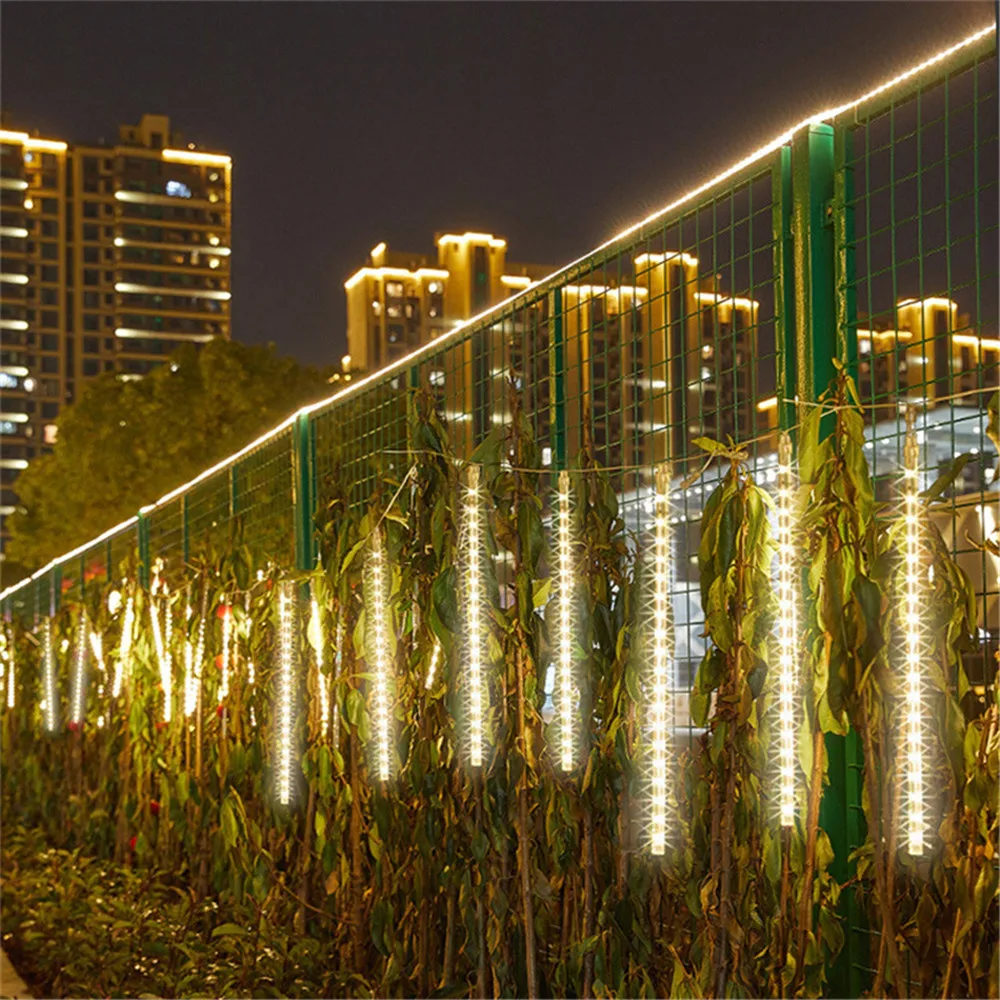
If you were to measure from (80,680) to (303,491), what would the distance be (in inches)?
124

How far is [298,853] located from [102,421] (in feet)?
71.0

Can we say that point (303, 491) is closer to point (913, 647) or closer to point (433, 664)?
point (433, 664)

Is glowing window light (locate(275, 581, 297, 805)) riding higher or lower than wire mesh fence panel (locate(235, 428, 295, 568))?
lower

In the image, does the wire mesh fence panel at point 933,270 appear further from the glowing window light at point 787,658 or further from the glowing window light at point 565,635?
the glowing window light at point 565,635

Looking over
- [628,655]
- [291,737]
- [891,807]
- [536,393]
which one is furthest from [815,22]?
[291,737]

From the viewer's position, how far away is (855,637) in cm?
264

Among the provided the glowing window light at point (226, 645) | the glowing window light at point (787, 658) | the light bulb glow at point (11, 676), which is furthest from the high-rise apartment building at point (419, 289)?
the glowing window light at point (787, 658)

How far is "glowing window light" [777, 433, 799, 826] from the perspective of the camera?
2688mm

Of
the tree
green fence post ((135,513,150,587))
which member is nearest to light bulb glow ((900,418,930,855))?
green fence post ((135,513,150,587))

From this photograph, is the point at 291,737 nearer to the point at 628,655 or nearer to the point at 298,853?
the point at 298,853

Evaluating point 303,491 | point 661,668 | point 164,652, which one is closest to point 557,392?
point 661,668

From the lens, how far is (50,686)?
379 inches

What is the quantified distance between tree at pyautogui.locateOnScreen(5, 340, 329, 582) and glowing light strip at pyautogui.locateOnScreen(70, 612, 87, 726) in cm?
1498

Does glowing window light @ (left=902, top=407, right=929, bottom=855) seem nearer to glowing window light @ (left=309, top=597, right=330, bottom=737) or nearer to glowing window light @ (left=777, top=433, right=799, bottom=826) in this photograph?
glowing window light @ (left=777, top=433, right=799, bottom=826)
